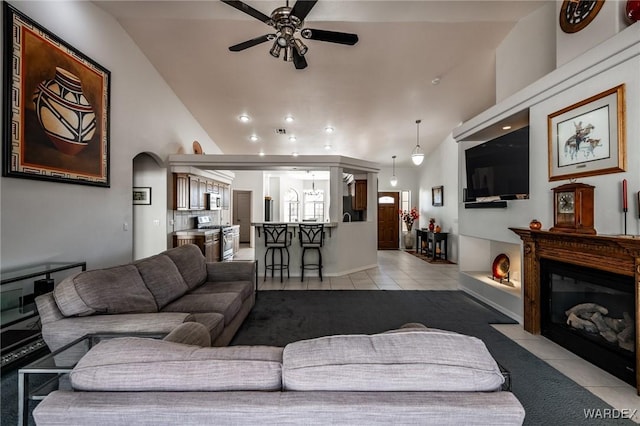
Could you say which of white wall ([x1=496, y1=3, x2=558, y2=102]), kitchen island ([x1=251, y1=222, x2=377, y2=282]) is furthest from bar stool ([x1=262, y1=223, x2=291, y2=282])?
white wall ([x1=496, y1=3, x2=558, y2=102])

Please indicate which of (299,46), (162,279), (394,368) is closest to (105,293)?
(162,279)

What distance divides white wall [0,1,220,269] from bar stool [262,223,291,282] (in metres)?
2.19

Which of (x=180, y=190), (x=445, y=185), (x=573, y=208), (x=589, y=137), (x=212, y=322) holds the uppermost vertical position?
(x=445, y=185)

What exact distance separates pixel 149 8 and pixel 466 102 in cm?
546

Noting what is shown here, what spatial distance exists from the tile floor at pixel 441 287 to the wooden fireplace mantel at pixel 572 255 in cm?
17

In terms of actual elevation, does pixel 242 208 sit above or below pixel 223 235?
above

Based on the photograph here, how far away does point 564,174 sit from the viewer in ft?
8.75

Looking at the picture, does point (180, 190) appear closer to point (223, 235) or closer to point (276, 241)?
point (223, 235)

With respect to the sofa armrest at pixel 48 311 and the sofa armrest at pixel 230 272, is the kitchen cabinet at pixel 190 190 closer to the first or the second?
the sofa armrest at pixel 230 272

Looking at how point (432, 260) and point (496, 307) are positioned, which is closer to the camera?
point (496, 307)

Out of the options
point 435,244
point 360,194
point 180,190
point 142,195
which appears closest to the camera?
point 142,195

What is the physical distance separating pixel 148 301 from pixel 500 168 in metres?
4.03

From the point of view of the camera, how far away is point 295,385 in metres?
0.83

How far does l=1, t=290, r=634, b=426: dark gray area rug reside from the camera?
1.87 m
